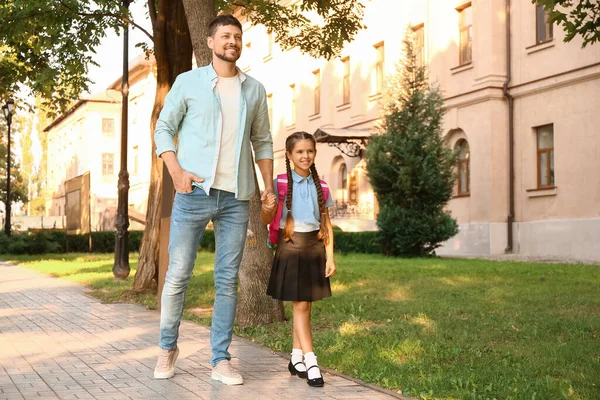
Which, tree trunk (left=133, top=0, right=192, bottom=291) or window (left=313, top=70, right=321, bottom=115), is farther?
window (left=313, top=70, right=321, bottom=115)

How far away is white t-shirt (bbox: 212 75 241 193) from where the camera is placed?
5703mm

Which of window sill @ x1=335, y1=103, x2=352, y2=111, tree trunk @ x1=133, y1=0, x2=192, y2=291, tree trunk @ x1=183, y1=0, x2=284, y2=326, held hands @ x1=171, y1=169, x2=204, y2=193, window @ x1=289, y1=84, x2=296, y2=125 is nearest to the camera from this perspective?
held hands @ x1=171, y1=169, x2=204, y2=193

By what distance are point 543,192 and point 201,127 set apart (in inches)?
825

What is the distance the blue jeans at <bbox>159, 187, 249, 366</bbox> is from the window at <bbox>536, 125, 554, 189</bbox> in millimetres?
20752

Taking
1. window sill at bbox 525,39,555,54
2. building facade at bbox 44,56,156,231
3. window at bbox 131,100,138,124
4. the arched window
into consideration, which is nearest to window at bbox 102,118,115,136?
building facade at bbox 44,56,156,231

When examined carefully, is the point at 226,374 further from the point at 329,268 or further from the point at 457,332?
the point at 457,332

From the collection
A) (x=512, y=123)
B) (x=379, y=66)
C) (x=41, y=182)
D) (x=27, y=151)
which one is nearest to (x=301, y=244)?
(x=512, y=123)

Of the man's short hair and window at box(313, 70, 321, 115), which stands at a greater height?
window at box(313, 70, 321, 115)

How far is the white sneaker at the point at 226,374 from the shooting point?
562 cm

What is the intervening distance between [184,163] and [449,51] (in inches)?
981

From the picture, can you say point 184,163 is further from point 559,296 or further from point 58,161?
point 58,161

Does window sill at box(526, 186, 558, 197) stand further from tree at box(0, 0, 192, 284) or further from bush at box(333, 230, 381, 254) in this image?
tree at box(0, 0, 192, 284)

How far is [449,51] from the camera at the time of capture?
2948 centimetres

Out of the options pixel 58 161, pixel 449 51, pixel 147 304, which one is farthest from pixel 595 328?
pixel 58 161
